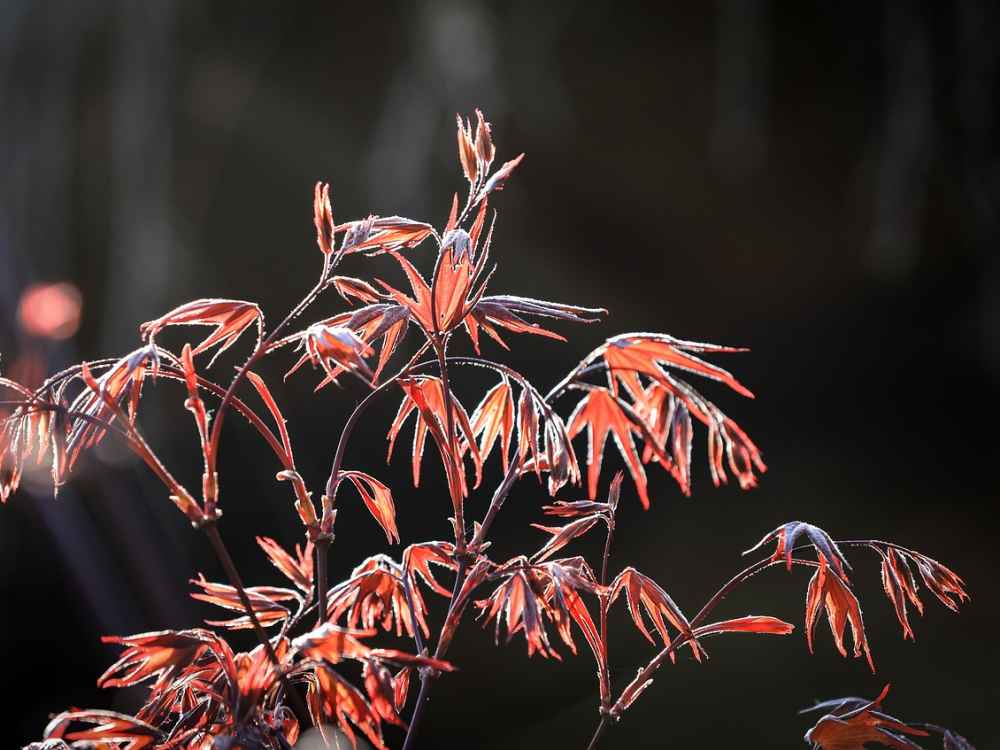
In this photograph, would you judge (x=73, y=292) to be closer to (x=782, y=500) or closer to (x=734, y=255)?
(x=734, y=255)

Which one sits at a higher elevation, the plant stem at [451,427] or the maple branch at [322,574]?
the plant stem at [451,427]

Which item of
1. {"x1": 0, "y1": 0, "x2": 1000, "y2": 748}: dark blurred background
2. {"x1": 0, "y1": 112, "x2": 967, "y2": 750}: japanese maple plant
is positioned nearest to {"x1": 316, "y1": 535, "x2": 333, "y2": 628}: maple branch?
{"x1": 0, "y1": 112, "x2": 967, "y2": 750}: japanese maple plant

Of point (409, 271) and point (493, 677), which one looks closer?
point (409, 271)

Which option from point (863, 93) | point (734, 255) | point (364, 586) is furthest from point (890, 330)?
point (364, 586)

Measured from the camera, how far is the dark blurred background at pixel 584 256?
1.99 meters

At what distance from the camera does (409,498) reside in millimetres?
2115

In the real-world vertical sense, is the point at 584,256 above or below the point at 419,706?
above

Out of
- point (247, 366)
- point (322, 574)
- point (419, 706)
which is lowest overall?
point (419, 706)

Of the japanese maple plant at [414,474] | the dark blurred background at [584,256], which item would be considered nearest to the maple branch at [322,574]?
the japanese maple plant at [414,474]

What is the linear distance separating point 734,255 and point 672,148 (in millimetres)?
337

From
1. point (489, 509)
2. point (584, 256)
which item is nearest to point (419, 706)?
point (489, 509)

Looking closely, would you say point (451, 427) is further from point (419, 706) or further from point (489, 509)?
point (419, 706)

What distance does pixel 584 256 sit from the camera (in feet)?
7.28

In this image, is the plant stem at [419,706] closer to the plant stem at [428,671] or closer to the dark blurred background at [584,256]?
the plant stem at [428,671]
